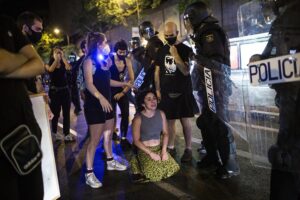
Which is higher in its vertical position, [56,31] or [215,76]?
[56,31]

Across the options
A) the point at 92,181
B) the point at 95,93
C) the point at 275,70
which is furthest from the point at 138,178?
the point at 275,70

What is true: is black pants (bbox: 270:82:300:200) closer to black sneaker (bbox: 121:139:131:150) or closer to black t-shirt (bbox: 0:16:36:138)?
black t-shirt (bbox: 0:16:36:138)

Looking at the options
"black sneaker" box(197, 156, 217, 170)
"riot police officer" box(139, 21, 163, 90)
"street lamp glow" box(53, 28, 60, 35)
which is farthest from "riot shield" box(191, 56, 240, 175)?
"street lamp glow" box(53, 28, 60, 35)

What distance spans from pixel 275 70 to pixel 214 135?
2201 millimetres

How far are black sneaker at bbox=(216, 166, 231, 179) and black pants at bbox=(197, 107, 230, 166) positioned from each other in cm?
6

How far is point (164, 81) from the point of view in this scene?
17.0ft

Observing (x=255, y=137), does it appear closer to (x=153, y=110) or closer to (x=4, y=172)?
(x=4, y=172)

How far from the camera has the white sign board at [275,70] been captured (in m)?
2.07

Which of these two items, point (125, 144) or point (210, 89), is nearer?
point (210, 89)

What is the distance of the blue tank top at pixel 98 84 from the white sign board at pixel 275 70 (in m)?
2.41

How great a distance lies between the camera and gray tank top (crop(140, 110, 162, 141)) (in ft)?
14.6

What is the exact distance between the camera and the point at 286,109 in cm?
228

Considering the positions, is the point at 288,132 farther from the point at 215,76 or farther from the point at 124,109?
the point at 124,109

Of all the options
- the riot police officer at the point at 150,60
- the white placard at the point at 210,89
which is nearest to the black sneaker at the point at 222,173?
the white placard at the point at 210,89
